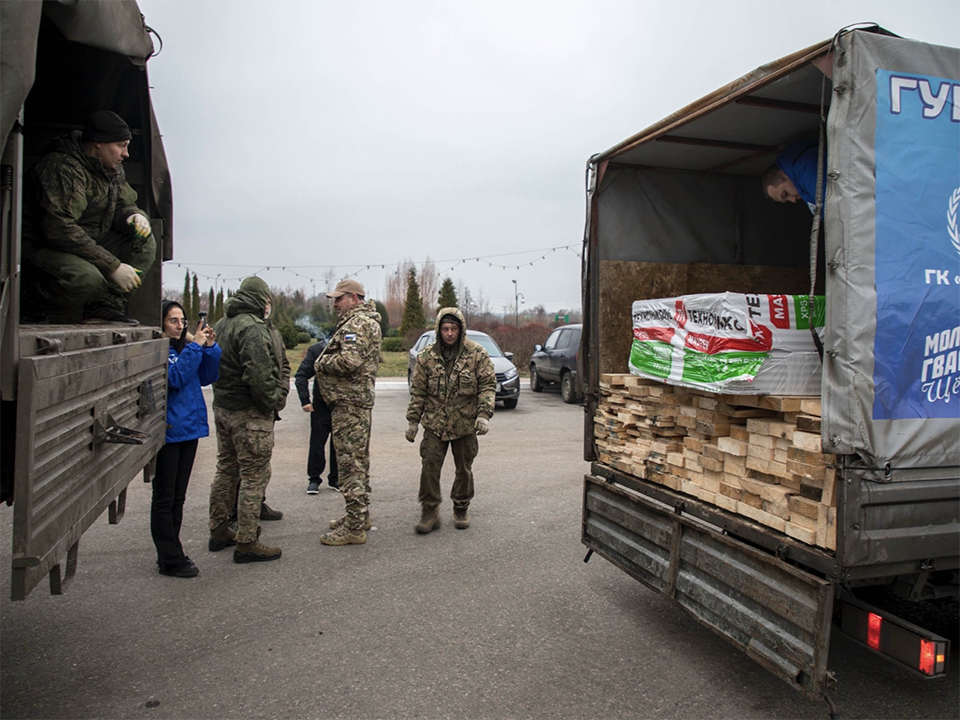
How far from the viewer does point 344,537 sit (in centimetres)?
520

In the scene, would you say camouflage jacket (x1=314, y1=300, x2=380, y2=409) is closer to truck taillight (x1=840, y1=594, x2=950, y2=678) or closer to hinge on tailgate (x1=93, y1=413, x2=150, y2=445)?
hinge on tailgate (x1=93, y1=413, x2=150, y2=445)

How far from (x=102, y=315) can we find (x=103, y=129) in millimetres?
982

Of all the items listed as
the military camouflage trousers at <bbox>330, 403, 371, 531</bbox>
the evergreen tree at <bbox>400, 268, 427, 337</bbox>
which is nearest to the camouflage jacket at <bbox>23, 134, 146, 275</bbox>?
the military camouflage trousers at <bbox>330, 403, 371, 531</bbox>

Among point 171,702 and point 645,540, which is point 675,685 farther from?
point 171,702

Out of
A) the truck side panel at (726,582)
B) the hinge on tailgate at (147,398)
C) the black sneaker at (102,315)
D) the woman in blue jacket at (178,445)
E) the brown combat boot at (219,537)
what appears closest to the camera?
the truck side panel at (726,582)

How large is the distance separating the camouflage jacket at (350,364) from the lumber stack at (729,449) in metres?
1.95

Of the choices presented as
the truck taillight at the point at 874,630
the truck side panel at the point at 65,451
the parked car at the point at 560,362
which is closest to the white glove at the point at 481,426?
the truck side panel at the point at 65,451

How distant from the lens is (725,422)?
133 inches

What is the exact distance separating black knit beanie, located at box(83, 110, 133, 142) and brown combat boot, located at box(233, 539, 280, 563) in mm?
2979

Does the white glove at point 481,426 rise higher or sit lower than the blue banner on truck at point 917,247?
lower

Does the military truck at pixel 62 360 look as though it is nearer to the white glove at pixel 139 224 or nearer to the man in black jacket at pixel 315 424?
the white glove at pixel 139 224

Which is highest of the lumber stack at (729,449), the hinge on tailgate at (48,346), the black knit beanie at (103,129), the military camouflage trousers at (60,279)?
the black knit beanie at (103,129)

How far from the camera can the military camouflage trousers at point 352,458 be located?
5.23 metres

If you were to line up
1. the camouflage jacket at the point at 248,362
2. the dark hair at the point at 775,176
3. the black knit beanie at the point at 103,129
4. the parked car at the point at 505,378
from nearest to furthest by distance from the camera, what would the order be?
1. the black knit beanie at the point at 103,129
2. the dark hair at the point at 775,176
3. the camouflage jacket at the point at 248,362
4. the parked car at the point at 505,378
